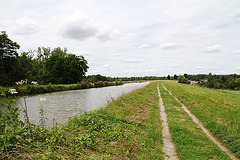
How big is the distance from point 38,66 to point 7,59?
26.1 meters

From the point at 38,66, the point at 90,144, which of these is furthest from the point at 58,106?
the point at 38,66

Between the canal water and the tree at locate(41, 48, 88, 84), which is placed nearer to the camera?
the canal water

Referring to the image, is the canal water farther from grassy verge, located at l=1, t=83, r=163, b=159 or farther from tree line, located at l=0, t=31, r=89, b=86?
tree line, located at l=0, t=31, r=89, b=86

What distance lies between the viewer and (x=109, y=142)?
4285 mm

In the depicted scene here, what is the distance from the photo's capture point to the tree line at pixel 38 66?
24.3 m

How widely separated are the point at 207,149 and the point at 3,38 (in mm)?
32995

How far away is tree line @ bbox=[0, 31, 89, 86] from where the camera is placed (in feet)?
79.9

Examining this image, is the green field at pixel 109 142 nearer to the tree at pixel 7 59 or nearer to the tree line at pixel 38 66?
the tree line at pixel 38 66

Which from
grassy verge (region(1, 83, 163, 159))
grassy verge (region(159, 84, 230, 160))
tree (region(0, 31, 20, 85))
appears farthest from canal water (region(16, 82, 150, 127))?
tree (region(0, 31, 20, 85))

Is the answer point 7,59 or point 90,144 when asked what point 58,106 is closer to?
point 90,144

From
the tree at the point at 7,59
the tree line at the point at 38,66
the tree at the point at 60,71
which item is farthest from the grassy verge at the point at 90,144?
the tree at the point at 60,71

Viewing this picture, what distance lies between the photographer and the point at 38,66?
49125mm

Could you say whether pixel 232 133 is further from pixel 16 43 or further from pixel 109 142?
pixel 16 43

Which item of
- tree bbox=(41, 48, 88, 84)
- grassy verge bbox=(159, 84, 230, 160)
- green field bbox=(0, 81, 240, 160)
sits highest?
tree bbox=(41, 48, 88, 84)
